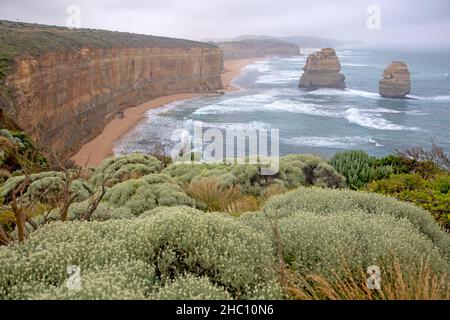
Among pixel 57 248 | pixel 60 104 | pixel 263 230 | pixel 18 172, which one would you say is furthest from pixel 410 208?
pixel 60 104

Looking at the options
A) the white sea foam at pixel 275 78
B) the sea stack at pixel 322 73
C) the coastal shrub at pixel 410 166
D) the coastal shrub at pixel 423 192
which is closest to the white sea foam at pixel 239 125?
the coastal shrub at pixel 410 166

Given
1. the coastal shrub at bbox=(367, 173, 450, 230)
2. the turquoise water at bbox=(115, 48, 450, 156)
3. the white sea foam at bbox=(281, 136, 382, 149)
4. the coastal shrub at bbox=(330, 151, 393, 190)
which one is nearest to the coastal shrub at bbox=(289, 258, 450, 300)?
the coastal shrub at bbox=(367, 173, 450, 230)

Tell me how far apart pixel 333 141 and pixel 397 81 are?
32.0 metres

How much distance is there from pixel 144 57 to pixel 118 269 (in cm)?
6365

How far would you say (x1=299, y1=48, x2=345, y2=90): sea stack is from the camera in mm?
78312

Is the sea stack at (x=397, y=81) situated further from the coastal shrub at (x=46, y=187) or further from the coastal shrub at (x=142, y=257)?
the coastal shrub at (x=142, y=257)

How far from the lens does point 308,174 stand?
12648 mm

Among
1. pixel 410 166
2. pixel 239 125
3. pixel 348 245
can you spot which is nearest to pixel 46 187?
pixel 348 245

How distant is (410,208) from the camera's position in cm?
685

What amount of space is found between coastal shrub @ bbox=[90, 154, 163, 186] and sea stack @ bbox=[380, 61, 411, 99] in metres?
60.3

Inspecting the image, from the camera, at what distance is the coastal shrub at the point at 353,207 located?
646 centimetres

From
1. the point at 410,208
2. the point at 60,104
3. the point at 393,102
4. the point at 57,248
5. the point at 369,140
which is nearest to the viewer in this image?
the point at 57,248
